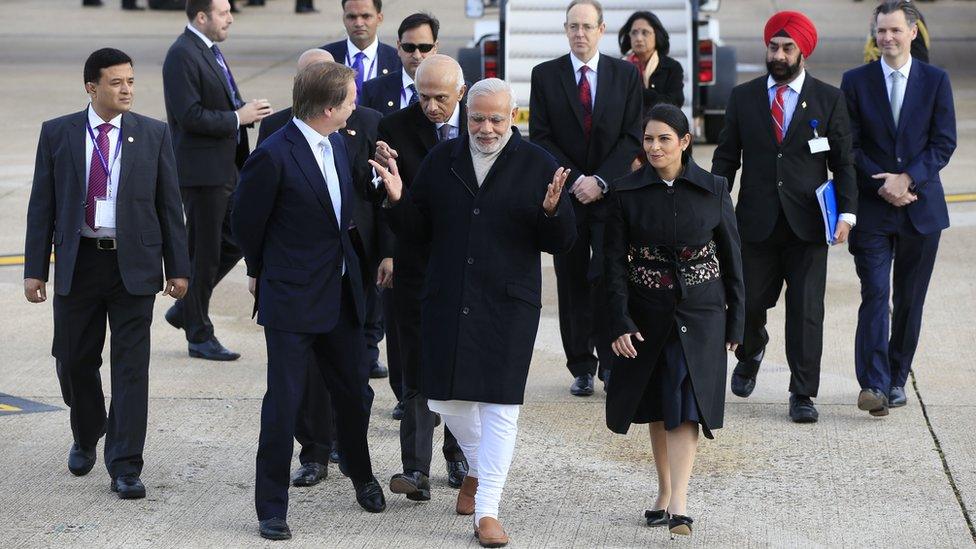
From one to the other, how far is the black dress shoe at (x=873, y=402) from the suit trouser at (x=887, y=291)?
3.3 inches

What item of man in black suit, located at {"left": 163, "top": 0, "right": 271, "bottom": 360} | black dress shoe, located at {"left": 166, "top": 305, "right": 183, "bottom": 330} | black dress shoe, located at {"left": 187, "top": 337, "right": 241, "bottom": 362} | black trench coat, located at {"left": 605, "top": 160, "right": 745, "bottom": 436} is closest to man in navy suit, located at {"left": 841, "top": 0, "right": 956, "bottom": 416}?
black trench coat, located at {"left": 605, "top": 160, "right": 745, "bottom": 436}

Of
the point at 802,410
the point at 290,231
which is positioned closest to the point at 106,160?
the point at 290,231

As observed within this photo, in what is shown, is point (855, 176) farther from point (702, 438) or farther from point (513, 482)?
point (513, 482)

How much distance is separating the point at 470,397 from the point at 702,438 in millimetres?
1870

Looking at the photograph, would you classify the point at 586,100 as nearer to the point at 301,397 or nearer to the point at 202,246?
the point at 202,246

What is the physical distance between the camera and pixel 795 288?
7.48m

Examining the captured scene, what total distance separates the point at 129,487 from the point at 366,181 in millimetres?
1619

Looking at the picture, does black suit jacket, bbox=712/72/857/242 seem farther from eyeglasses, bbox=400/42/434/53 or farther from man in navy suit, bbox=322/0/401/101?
man in navy suit, bbox=322/0/401/101

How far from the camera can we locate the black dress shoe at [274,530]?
5758mm

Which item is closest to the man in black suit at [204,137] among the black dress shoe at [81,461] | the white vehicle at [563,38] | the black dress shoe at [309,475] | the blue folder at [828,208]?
the black dress shoe at [81,461]

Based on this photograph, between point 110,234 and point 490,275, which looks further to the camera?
point 110,234

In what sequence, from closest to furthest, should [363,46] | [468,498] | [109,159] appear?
[468,498] → [109,159] → [363,46]

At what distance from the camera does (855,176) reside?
733 centimetres

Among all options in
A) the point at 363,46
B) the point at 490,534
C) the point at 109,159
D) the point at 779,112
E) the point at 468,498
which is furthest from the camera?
the point at 363,46
